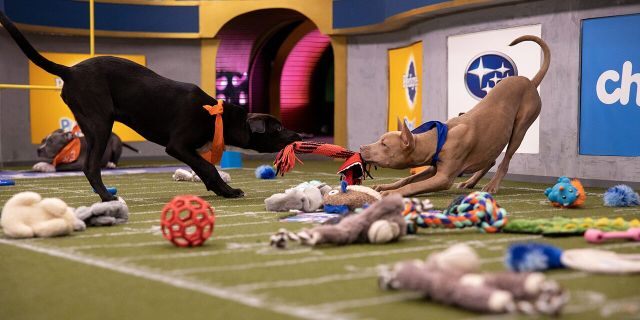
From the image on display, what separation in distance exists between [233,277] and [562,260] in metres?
1.53

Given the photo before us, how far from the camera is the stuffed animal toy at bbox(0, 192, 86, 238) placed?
203 inches

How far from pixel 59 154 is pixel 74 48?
4425 millimetres

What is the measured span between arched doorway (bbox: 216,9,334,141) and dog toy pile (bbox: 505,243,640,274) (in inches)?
556

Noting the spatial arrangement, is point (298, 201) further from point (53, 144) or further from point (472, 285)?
point (53, 144)

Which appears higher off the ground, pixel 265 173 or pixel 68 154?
pixel 68 154

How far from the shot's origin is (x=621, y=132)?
1005 cm

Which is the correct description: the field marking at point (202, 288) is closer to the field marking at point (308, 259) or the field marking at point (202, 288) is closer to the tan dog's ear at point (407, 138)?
the field marking at point (308, 259)

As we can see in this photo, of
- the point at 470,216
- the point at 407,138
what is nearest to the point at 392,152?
the point at 407,138

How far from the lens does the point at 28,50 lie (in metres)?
7.35

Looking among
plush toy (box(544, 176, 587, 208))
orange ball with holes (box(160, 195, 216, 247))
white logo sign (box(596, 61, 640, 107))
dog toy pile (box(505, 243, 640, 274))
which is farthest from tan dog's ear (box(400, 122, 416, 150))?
white logo sign (box(596, 61, 640, 107))

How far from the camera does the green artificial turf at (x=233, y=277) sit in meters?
3.17

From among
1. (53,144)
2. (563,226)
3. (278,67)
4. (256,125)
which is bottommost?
(563,226)

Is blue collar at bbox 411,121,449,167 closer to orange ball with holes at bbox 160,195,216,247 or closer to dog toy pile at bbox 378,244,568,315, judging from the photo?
orange ball with holes at bbox 160,195,216,247

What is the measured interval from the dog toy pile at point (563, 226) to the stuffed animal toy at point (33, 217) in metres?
2.78
